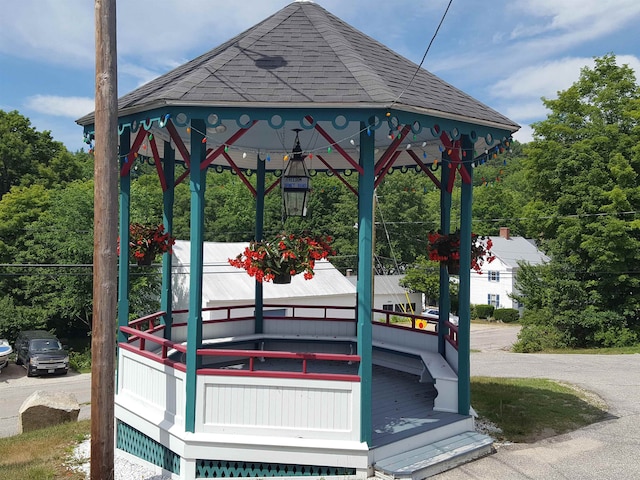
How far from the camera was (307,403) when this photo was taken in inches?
250

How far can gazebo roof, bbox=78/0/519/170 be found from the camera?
6.12 m

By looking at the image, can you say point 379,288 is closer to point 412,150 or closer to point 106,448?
point 412,150

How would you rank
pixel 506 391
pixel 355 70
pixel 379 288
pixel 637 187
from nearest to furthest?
pixel 355 70, pixel 506 391, pixel 637 187, pixel 379 288

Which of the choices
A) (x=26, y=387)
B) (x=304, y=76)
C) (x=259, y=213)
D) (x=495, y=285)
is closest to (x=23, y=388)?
(x=26, y=387)

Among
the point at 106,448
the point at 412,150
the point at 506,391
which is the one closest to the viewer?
the point at 106,448

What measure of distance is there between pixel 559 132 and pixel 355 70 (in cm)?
2492

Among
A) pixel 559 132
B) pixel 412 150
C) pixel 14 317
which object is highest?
pixel 559 132

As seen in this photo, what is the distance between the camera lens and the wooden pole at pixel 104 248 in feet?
18.5

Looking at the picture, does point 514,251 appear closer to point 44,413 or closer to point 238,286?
point 238,286

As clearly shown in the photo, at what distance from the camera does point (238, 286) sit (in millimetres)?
24734

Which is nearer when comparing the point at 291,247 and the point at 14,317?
the point at 291,247

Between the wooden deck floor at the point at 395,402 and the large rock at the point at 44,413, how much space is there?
4025 millimetres

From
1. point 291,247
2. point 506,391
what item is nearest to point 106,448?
point 291,247

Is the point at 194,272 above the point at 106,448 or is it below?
above
